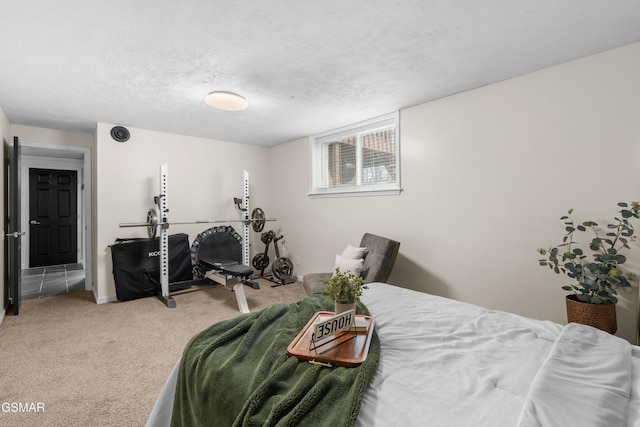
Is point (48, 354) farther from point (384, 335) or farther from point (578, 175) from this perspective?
point (578, 175)

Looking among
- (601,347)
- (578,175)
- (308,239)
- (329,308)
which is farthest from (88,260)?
(578,175)

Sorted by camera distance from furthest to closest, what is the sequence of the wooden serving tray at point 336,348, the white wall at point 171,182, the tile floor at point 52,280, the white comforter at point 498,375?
the tile floor at point 52,280, the white wall at point 171,182, the wooden serving tray at point 336,348, the white comforter at point 498,375

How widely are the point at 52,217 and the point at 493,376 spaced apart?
26.9 feet

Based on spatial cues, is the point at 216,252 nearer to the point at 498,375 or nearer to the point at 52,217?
the point at 52,217

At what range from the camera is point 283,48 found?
2.18m

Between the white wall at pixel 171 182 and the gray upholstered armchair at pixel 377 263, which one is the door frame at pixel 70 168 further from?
the gray upholstered armchair at pixel 377 263

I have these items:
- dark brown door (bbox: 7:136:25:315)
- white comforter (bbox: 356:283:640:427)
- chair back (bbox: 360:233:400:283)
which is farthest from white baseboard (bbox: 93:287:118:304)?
white comforter (bbox: 356:283:640:427)

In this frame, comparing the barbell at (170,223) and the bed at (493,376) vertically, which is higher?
the barbell at (170,223)

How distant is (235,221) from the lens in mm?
5105

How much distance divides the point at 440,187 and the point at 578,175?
3.63ft

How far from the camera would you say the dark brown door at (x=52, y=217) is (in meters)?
6.16

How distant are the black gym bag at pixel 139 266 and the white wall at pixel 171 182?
20 centimetres

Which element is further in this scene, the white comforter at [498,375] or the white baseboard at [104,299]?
the white baseboard at [104,299]

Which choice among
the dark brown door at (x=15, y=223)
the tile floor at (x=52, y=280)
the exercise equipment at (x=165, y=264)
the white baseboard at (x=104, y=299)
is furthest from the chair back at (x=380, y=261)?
the tile floor at (x=52, y=280)
